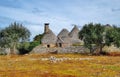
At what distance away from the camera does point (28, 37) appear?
112m

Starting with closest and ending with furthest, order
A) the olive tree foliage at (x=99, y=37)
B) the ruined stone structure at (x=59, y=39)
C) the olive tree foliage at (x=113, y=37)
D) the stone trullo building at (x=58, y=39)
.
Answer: the olive tree foliage at (x=113, y=37)
the olive tree foliage at (x=99, y=37)
the ruined stone structure at (x=59, y=39)
the stone trullo building at (x=58, y=39)

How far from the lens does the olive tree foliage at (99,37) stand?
91250 mm

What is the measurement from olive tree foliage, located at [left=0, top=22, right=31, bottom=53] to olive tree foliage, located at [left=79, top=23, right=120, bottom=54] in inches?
885

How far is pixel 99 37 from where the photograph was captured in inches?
3669

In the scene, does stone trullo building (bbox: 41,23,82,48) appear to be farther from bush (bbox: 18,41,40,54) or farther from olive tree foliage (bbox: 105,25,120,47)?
olive tree foliage (bbox: 105,25,120,47)

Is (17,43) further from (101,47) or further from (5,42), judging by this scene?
(101,47)

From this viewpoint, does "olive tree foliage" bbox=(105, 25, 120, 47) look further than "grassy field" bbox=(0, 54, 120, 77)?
Yes

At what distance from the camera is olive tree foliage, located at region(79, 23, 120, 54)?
299 ft

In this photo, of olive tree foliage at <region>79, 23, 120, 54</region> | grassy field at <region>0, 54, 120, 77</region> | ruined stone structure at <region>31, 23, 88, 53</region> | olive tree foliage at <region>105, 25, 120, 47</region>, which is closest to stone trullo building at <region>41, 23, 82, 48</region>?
ruined stone structure at <region>31, 23, 88, 53</region>

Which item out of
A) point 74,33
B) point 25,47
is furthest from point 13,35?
point 74,33

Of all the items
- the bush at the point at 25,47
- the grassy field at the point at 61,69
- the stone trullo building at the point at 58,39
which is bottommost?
the grassy field at the point at 61,69

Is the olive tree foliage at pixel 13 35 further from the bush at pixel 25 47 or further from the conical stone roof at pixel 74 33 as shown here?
the conical stone roof at pixel 74 33

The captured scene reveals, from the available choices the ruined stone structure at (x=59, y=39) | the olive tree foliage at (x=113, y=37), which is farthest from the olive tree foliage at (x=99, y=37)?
the ruined stone structure at (x=59, y=39)

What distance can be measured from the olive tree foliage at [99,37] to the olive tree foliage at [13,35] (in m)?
22.5
